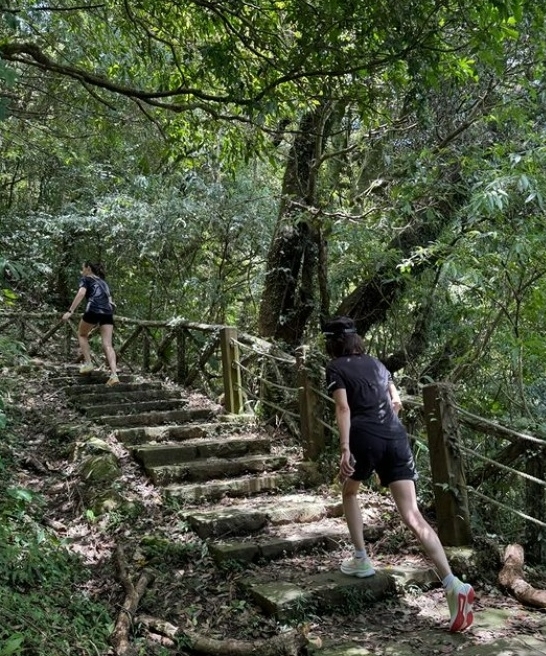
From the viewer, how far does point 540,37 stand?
5.58 m

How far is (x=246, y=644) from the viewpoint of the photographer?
3.23 meters

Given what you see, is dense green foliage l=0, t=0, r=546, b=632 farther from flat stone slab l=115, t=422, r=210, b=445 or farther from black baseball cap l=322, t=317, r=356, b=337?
flat stone slab l=115, t=422, r=210, b=445

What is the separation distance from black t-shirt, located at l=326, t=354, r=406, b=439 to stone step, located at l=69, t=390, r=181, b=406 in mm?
4216

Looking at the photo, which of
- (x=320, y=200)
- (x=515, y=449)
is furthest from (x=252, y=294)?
(x=515, y=449)

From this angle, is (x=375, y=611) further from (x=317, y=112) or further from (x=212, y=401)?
(x=317, y=112)

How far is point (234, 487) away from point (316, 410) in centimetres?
110

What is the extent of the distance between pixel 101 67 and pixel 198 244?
11.2 ft

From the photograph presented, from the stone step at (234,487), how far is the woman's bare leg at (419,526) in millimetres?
1995

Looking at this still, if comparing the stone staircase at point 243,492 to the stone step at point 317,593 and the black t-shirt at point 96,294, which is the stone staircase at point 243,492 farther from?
the black t-shirt at point 96,294

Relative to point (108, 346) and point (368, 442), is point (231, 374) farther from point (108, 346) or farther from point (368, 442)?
point (368, 442)

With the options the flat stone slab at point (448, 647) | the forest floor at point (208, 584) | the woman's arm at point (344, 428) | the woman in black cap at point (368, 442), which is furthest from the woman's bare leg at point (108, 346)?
the flat stone slab at point (448, 647)

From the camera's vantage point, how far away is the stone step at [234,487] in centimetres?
523

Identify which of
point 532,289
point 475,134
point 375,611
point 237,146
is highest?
point 475,134

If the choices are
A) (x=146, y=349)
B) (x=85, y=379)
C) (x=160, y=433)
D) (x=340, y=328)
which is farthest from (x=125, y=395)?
(x=340, y=328)
